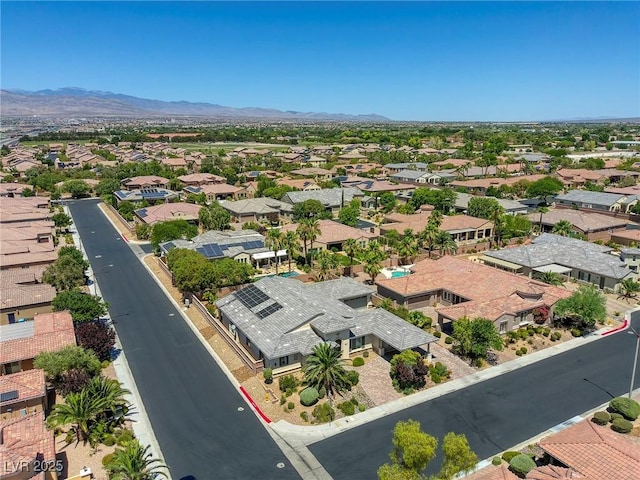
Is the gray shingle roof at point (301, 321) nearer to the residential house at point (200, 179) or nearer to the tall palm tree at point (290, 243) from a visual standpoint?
the tall palm tree at point (290, 243)

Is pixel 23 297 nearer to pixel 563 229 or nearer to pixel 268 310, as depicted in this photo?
pixel 268 310

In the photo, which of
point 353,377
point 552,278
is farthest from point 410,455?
point 552,278

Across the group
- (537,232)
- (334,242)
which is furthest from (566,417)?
(537,232)

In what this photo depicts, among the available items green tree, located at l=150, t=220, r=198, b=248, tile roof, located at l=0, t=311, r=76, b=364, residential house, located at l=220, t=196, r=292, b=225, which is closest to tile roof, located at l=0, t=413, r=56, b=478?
tile roof, located at l=0, t=311, r=76, b=364

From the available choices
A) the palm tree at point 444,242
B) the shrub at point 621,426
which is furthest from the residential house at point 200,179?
the shrub at point 621,426

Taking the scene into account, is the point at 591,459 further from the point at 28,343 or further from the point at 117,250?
the point at 117,250

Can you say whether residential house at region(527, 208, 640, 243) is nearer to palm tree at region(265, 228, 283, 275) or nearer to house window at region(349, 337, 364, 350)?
palm tree at region(265, 228, 283, 275)
